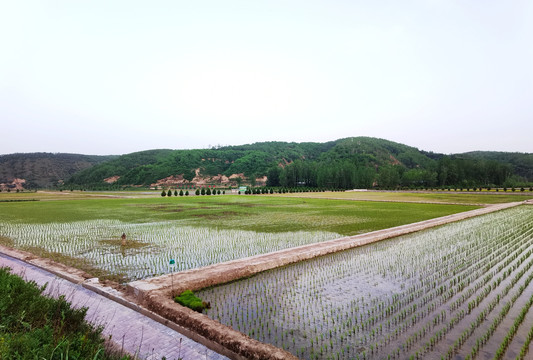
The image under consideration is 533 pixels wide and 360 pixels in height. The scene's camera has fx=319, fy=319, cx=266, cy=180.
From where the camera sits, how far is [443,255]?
9.75 metres

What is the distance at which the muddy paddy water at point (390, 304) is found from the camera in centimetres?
443

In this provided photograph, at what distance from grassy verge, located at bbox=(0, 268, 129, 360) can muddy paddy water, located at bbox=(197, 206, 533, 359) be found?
2.13m

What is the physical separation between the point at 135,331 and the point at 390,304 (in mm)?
4413

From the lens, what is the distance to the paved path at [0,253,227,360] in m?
4.04

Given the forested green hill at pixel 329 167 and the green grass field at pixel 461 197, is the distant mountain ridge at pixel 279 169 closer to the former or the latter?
the forested green hill at pixel 329 167

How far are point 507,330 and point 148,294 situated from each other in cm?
587

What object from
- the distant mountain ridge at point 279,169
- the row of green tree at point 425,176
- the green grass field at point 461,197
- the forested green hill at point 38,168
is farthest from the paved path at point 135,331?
Answer: the forested green hill at point 38,168

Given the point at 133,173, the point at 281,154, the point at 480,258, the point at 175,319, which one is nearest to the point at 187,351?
the point at 175,319

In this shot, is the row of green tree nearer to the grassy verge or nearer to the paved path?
the paved path

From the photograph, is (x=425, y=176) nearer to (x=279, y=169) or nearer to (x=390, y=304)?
(x=279, y=169)

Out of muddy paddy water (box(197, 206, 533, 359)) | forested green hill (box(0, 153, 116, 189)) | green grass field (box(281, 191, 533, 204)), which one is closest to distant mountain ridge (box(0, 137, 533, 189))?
forested green hill (box(0, 153, 116, 189))

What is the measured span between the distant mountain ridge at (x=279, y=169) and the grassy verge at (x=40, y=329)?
77.6 metres

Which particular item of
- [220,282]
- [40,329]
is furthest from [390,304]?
[40,329]

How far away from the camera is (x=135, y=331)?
15.2 ft
